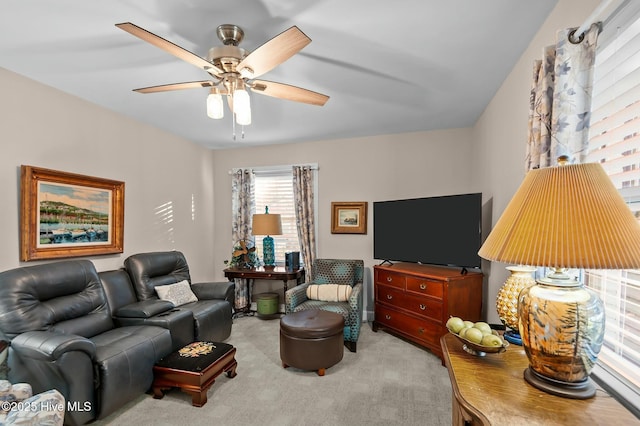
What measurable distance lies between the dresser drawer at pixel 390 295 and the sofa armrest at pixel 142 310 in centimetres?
243

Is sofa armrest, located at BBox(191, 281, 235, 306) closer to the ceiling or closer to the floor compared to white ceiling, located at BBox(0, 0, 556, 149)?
closer to the floor

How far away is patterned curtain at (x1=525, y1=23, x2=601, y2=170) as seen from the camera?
125cm

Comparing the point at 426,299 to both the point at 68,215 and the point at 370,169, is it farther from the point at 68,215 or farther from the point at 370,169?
the point at 68,215

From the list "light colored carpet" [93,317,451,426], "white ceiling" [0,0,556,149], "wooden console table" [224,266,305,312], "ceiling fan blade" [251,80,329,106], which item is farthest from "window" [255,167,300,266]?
"ceiling fan blade" [251,80,329,106]

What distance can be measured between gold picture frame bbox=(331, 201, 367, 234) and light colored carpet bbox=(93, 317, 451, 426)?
5.67 feet

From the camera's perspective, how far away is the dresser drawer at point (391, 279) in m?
3.45

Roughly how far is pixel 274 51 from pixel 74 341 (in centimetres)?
225

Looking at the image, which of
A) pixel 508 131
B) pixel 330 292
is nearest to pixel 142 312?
pixel 330 292

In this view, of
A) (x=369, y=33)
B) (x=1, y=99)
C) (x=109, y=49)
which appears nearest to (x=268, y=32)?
(x=369, y=33)

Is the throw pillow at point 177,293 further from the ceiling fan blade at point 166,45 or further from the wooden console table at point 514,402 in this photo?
the wooden console table at point 514,402

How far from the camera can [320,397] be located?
2.42m

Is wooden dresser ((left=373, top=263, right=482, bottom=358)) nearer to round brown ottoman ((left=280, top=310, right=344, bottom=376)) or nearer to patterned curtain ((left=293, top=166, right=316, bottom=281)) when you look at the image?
round brown ottoman ((left=280, top=310, right=344, bottom=376))

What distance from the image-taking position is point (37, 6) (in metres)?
1.71

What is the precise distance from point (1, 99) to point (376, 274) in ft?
13.1
